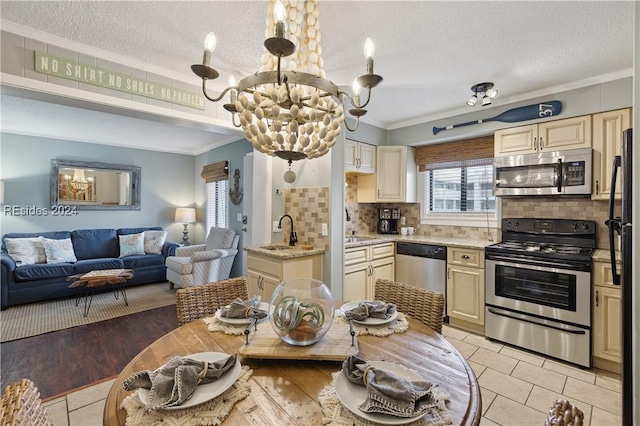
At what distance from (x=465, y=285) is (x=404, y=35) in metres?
2.46

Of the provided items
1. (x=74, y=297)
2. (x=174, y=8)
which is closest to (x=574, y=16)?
(x=174, y=8)

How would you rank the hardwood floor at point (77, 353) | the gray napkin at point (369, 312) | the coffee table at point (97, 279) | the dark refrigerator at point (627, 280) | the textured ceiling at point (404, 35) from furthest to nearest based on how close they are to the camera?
the coffee table at point (97, 279) < the hardwood floor at point (77, 353) < the textured ceiling at point (404, 35) < the gray napkin at point (369, 312) < the dark refrigerator at point (627, 280)

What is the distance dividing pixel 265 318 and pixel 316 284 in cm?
41

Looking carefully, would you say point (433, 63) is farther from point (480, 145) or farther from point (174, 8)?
point (174, 8)

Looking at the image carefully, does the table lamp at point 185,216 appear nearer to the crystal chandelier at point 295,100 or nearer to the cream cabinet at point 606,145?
the crystal chandelier at point 295,100

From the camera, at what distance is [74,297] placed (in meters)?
4.39

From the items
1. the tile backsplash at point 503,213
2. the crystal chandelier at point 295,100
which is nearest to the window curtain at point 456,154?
the tile backsplash at point 503,213

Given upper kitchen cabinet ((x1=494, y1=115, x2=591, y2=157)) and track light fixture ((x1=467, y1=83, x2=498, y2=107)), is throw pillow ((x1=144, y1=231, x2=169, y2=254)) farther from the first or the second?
upper kitchen cabinet ((x1=494, y1=115, x2=591, y2=157))

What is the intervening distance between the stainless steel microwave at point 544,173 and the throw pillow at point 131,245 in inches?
215

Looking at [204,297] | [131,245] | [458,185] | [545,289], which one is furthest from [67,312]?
[545,289]

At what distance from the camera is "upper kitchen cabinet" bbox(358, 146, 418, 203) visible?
3.93m

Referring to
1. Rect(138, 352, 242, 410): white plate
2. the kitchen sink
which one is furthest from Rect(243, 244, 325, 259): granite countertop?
Rect(138, 352, 242, 410): white plate

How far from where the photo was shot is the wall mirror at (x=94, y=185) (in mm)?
5043

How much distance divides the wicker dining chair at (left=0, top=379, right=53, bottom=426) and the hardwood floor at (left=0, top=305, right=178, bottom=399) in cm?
188
